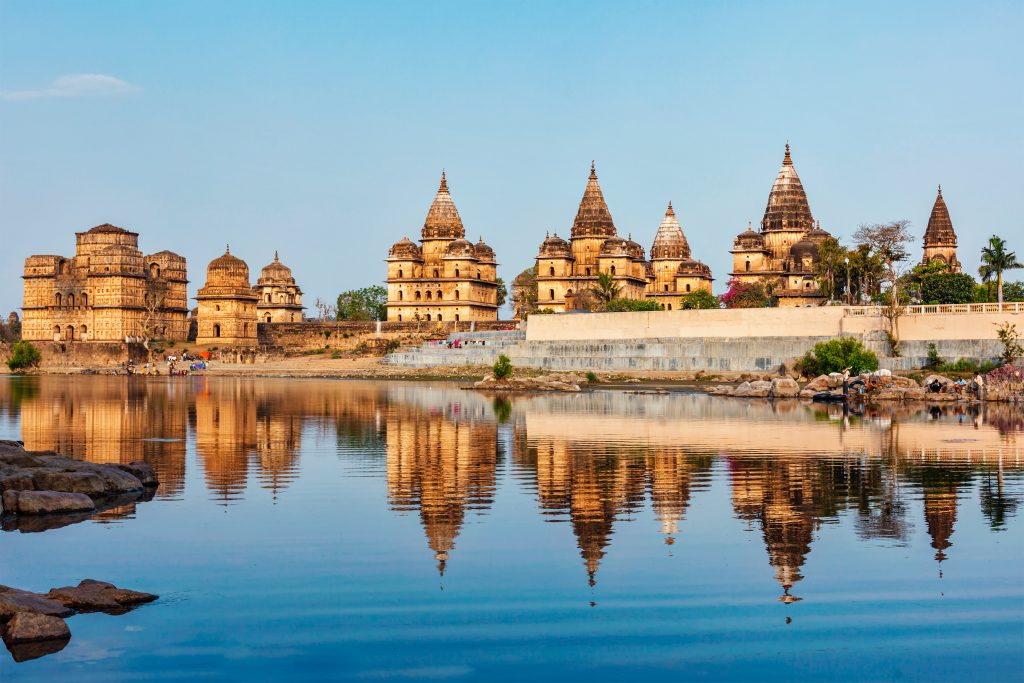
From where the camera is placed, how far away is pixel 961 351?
2030 inches

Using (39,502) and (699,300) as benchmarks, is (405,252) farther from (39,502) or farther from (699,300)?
(39,502)

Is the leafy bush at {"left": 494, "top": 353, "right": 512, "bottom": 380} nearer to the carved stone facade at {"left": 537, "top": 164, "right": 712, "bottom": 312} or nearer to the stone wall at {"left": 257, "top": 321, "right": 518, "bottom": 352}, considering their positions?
the stone wall at {"left": 257, "top": 321, "right": 518, "bottom": 352}

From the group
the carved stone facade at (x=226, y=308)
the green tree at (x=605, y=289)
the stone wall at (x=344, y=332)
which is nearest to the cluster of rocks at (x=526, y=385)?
the stone wall at (x=344, y=332)

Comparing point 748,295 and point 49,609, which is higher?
point 748,295

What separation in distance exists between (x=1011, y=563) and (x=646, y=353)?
48749mm

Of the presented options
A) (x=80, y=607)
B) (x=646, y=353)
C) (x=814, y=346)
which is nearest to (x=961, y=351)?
(x=814, y=346)

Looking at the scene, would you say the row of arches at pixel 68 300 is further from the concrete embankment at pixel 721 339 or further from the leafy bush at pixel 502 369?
the leafy bush at pixel 502 369

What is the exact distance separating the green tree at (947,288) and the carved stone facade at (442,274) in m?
33.4

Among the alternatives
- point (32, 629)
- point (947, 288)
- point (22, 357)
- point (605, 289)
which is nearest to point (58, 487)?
point (32, 629)

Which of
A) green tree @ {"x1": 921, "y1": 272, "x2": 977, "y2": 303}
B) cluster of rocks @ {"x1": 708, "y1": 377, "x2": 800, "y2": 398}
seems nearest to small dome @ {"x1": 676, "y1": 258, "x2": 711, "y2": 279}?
green tree @ {"x1": 921, "y1": 272, "x2": 977, "y2": 303}

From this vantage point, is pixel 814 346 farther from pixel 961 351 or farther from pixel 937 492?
pixel 937 492

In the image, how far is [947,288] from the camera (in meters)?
70.8

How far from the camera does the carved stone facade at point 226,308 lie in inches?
3452

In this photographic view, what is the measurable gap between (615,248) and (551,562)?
80.0 m
